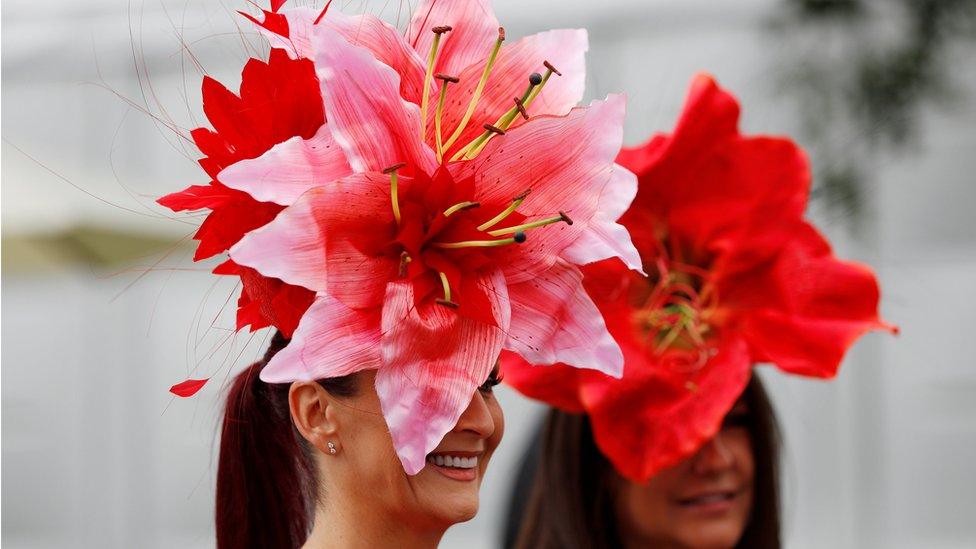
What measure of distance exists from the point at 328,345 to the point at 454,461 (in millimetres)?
179

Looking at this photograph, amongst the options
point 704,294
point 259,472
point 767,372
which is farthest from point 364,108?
point 767,372

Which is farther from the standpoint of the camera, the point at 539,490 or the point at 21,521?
the point at 21,521

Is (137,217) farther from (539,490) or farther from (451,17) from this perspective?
(451,17)

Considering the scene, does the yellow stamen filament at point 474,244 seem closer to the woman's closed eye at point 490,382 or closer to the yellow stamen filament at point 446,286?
the yellow stamen filament at point 446,286

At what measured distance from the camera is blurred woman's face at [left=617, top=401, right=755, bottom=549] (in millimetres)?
2055

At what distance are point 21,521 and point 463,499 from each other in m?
2.67

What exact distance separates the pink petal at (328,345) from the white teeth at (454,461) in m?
0.12

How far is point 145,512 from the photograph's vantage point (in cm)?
340

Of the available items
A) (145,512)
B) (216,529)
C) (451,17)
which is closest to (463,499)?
(216,529)

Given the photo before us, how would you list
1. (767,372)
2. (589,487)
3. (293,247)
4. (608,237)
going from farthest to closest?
(767,372) → (589,487) → (608,237) → (293,247)

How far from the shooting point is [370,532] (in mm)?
1189

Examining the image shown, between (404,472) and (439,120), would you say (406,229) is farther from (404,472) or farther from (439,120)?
(404,472)

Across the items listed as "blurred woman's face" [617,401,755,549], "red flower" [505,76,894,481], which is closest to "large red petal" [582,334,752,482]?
"red flower" [505,76,894,481]

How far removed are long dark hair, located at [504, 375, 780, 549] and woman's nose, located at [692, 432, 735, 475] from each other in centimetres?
9
